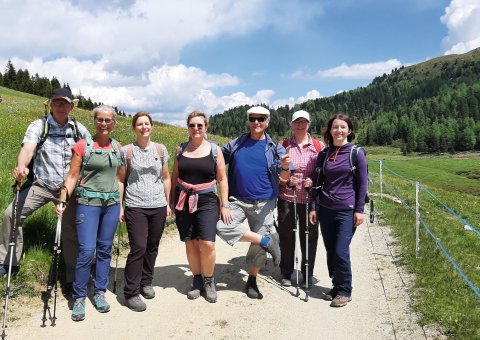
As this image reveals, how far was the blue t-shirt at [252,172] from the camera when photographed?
603 cm

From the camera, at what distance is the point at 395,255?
852cm

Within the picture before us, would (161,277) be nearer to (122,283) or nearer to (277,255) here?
(122,283)

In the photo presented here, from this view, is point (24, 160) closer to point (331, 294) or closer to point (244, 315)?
point (244, 315)

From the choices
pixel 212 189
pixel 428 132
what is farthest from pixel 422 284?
pixel 428 132

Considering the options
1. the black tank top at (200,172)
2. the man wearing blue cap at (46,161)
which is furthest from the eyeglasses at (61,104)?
the black tank top at (200,172)

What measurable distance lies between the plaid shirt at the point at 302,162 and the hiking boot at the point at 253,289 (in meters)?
1.43

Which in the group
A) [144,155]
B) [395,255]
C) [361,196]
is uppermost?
[144,155]

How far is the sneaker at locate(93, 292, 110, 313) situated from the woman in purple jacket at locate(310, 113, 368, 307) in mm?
3274

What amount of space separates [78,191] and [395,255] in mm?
6481

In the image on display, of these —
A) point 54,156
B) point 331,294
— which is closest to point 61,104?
A: point 54,156

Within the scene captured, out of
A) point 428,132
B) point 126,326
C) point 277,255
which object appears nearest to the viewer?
point 126,326

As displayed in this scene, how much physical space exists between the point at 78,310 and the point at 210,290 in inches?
74.5

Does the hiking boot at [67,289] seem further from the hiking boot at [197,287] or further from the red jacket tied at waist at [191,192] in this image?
the red jacket tied at waist at [191,192]

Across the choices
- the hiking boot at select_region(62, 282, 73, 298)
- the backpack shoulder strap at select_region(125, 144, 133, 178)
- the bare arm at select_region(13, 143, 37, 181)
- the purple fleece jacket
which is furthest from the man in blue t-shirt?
the bare arm at select_region(13, 143, 37, 181)
